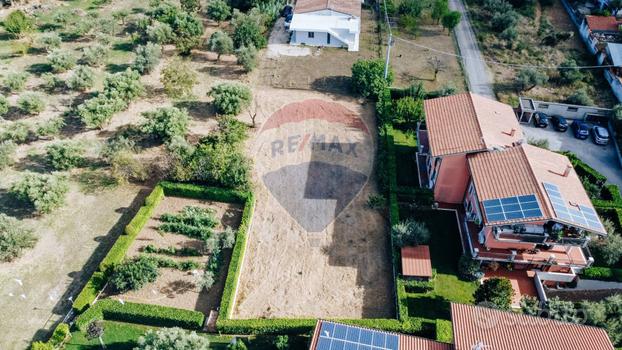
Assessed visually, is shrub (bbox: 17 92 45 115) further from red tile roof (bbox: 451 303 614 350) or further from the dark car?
the dark car

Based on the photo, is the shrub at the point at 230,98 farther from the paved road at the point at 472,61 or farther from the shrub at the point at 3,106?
the paved road at the point at 472,61

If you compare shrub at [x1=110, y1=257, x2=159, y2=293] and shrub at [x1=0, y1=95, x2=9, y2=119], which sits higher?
shrub at [x1=0, y1=95, x2=9, y2=119]

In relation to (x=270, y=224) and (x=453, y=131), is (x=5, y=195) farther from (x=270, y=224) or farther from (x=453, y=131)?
(x=453, y=131)

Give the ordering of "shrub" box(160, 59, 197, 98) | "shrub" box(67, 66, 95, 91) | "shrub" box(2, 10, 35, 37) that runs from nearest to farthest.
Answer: "shrub" box(160, 59, 197, 98) < "shrub" box(67, 66, 95, 91) < "shrub" box(2, 10, 35, 37)

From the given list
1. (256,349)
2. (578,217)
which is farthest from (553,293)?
(256,349)

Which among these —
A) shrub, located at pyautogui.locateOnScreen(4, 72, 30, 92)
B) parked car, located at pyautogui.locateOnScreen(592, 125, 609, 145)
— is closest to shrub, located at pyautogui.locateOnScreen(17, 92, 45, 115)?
shrub, located at pyautogui.locateOnScreen(4, 72, 30, 92)

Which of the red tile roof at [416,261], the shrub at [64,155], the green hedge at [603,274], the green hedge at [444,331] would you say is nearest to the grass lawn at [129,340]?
the green hedge at [444,331]
